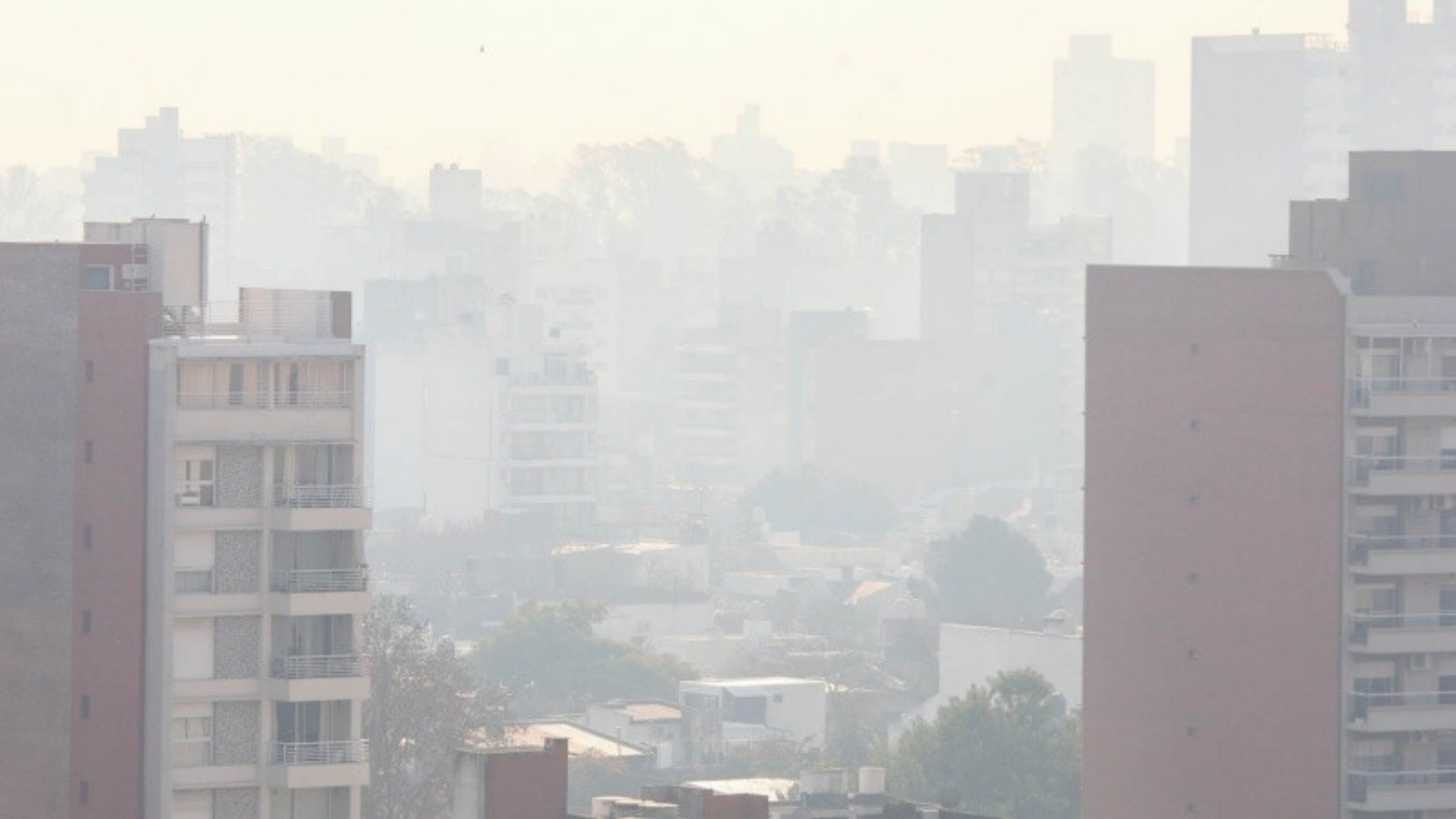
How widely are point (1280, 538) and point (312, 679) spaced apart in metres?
9.39

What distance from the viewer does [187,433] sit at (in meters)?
30.7

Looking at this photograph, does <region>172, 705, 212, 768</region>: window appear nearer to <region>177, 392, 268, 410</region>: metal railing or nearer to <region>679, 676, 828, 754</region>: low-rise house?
<region>177, 392, 268, 410</region>: metal railing

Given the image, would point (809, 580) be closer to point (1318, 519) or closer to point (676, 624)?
point (676, 624)

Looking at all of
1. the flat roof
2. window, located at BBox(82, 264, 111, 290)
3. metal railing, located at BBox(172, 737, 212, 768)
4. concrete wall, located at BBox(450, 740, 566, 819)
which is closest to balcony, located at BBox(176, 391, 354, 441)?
window, located at BBox(82, 264, 111, 290)

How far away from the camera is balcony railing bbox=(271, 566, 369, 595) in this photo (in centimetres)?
3091

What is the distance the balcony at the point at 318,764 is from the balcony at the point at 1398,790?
29.3ft

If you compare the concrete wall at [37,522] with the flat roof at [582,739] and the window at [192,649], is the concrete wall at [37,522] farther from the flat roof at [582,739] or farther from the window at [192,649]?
the flat roof at [582,739]

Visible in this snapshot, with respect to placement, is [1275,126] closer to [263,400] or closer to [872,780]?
[872,780]

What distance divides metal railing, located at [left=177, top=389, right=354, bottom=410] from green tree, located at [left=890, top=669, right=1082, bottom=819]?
1865 cm

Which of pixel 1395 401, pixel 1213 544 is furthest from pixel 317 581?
Answer: pixel 1395 401

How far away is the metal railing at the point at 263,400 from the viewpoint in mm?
30875

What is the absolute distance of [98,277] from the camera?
31.4 m

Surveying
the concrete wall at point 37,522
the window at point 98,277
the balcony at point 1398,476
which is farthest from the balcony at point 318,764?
the balcony at point 1398,476

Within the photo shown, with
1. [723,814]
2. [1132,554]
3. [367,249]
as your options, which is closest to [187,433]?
[723,814]
